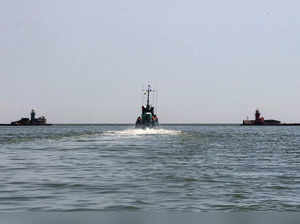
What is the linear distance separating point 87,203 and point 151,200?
2065 mm

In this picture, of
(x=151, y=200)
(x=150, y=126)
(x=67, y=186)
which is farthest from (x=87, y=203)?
(x=150, y=126)

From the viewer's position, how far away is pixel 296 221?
13.0 feet

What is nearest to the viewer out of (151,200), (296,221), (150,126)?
(296,221)

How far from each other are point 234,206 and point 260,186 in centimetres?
511

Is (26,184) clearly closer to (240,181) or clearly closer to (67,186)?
(67,186)

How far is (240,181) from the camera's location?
747 inches

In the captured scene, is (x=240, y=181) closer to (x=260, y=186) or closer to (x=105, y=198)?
(x=260, y=186)

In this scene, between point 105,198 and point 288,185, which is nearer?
point 105,198

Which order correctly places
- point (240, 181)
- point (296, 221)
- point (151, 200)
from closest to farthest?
point (296, 221), point (151, 200), point (240, 181)

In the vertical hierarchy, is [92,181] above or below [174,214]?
below

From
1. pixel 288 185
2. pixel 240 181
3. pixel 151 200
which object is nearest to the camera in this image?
pixel 151 200

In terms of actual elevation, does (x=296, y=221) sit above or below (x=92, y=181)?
above

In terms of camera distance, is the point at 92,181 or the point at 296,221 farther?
the point at 92,181

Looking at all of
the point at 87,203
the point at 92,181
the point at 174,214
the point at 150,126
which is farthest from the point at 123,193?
the point at 150,126
